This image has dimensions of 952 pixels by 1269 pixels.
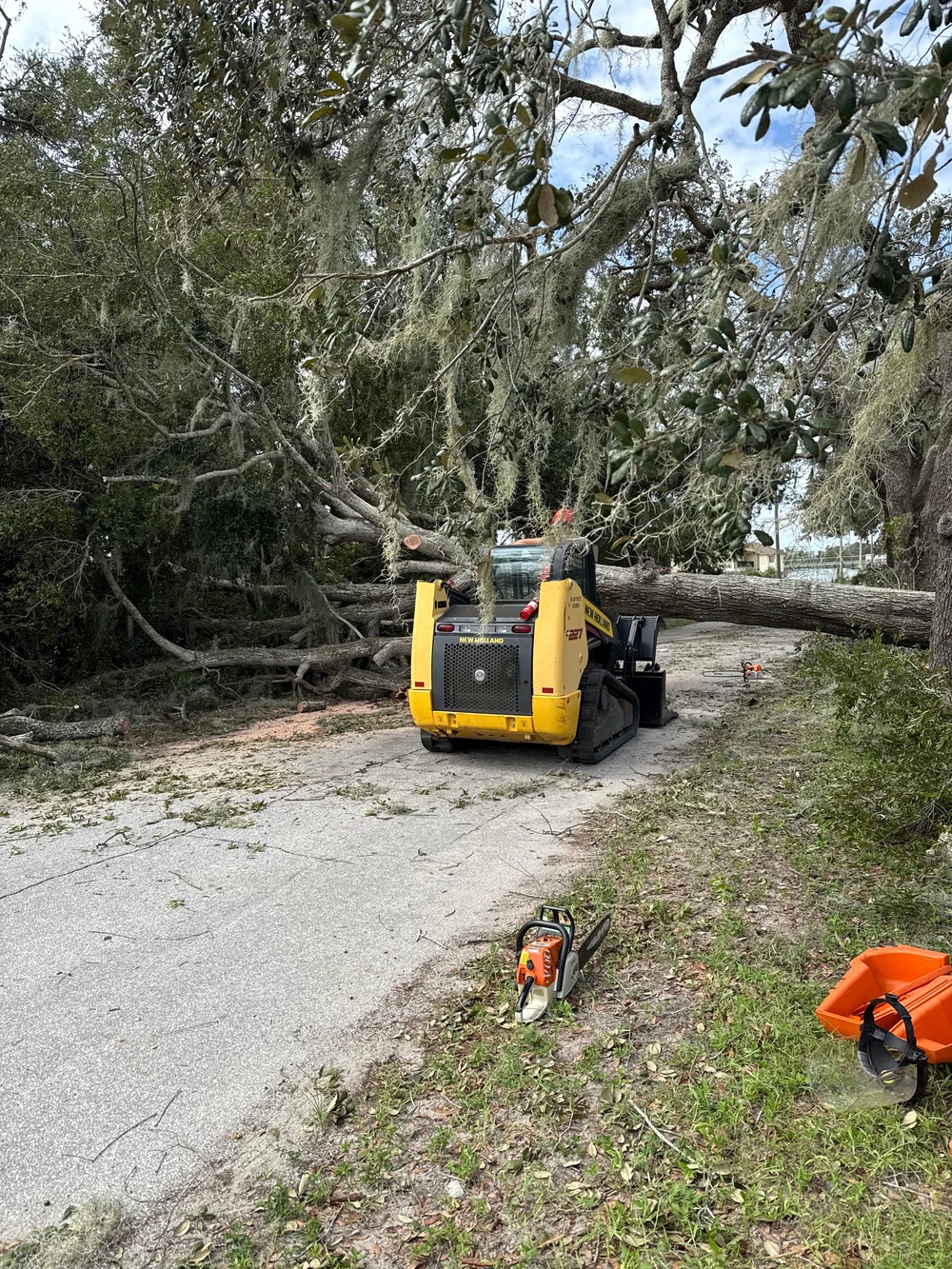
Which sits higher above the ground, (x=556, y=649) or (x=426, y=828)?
(x=556, y=649)

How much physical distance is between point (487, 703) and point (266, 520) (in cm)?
578

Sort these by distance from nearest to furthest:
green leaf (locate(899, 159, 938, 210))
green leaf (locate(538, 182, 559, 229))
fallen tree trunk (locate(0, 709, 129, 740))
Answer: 1. green leaf (locate(899, 159, 938, 210))
2. green leaf (locate(538, 182, 559, 229))
3. fallen tree trunk (locate(0, 709, 129, 740))

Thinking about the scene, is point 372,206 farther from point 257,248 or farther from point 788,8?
point 257,248

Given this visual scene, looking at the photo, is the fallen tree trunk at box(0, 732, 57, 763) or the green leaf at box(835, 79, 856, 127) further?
the fallen tree trunk at box(0, 732, 57, 763)

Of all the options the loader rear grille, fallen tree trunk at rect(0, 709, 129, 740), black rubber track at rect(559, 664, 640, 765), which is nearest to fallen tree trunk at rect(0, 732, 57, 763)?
fallen tree trunk at rect(0, 709, 129, 740)

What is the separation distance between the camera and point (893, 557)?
9.64 meters

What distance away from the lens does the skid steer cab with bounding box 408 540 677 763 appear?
6.19 meters

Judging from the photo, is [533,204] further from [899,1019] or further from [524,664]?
[524,664]

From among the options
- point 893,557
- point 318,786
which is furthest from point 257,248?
point 893,557

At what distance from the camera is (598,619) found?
23.3 ft

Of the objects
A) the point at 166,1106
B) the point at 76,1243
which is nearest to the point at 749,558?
the point at 166,1106

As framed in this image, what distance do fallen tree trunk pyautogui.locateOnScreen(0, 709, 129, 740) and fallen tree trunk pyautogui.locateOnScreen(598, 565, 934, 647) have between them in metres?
5.27

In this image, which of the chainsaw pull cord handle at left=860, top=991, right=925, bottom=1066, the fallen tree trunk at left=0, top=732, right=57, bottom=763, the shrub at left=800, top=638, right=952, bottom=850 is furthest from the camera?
the fallen tree trunk at left=0, top=732, right=57, bottom=763

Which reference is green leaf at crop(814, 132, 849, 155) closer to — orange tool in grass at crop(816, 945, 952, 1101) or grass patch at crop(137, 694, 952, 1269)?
orange tool in grass at crop(816, 945, 952, 1101)
